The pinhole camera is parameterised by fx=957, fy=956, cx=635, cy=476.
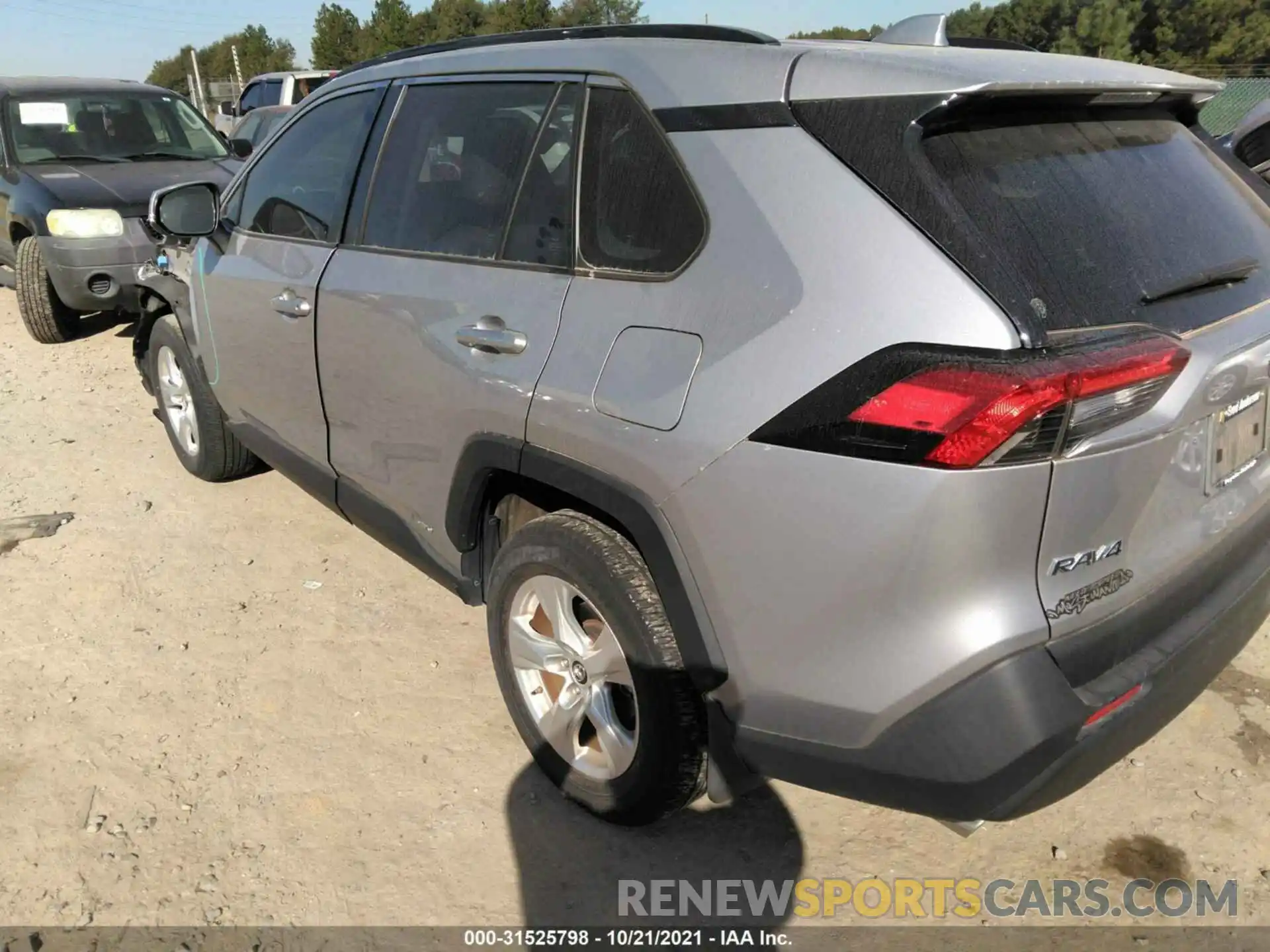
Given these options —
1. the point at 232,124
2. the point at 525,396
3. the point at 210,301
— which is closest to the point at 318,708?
the point at 525,396

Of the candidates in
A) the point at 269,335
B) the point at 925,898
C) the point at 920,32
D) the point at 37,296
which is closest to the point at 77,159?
the point at 37,296

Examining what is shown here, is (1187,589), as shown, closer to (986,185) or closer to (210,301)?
(986,185)

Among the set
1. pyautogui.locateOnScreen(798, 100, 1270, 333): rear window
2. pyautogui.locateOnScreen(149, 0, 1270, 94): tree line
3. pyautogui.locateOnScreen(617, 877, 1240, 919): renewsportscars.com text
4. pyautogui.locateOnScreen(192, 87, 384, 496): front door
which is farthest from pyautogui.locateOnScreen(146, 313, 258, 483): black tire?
pyautogui.locateOnScreen(149, 0, 1270, 94): tree line

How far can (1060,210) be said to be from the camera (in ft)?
5.79

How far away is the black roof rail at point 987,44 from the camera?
219cm

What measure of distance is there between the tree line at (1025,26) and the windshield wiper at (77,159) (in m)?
30.0

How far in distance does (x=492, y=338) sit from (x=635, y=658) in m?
0.84

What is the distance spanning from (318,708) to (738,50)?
2224 millimetres

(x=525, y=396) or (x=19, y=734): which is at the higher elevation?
(x=525, y=396)

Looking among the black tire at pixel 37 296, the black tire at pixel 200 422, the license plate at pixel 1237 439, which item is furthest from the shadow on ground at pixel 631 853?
the black tire at pixel 37 296

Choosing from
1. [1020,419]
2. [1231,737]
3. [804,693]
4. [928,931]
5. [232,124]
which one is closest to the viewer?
[1020,419]

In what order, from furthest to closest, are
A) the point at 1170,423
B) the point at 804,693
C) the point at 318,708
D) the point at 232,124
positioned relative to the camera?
the point at 232,124
the point at 318,708
the point at 804,693
the point at 1170,423

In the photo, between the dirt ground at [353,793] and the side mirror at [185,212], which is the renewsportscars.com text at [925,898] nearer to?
the dirt ground at [353,793]

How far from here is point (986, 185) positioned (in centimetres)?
172
